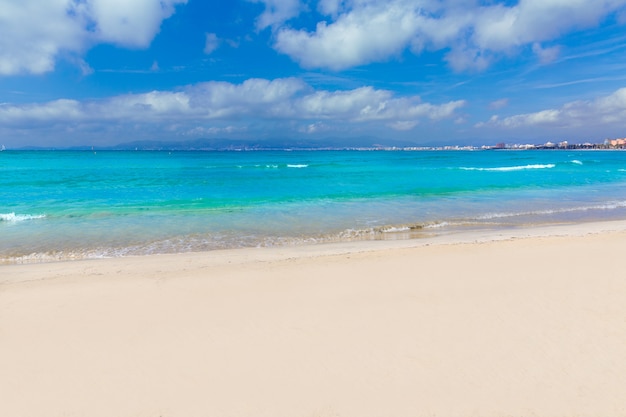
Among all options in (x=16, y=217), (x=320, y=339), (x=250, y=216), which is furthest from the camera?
(x=250, y=216)

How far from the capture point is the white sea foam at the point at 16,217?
14.6 meters

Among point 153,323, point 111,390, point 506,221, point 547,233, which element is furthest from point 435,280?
point 506,221

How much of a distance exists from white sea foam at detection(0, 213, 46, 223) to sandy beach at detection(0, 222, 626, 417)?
8.39 m

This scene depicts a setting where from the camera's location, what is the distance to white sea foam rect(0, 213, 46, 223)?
48.0 feet

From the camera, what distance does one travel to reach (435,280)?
712 centimetres

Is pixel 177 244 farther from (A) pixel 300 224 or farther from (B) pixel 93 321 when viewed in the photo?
(B) pixel 93 321

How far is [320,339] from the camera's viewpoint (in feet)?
16.1

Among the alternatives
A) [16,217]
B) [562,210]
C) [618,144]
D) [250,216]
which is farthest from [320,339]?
[618,144]

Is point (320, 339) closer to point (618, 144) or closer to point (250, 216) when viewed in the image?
point (250, 216)

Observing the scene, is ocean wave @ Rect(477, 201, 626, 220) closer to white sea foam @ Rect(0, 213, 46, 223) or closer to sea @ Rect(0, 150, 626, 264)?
sea @ Rect(0, 150, 626, 264)

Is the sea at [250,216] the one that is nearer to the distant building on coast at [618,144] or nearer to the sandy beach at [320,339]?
the sandy beach at [320,339]

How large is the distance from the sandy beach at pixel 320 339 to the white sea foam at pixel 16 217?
8.39 meters

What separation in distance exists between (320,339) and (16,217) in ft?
53.2

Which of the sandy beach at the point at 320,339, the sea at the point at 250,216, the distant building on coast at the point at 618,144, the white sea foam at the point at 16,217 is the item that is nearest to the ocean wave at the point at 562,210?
the sea at the point at 250,216
